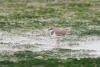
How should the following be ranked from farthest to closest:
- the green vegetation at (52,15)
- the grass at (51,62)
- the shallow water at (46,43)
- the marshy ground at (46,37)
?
1. the green vegetation at (52,15)
2. the shallow water at (46,43)
3. the marshy ground at (46,37)
4. the grass at (51,62)

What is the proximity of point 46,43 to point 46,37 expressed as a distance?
4.06 ft

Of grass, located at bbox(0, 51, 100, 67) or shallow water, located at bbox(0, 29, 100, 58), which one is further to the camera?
shallow water, located at bbox(0, 29, 100, 58)

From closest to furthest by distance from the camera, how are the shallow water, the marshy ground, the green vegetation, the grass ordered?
the grass
the marshy ground
the shallow water
the green vegetation

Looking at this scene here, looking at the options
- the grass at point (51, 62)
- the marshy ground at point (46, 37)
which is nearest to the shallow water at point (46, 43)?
the marshy ground at point (46, 37)

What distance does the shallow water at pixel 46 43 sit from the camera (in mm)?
12798

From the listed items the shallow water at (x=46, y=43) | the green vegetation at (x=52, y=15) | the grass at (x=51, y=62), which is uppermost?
the grass at (x=51, y=62)

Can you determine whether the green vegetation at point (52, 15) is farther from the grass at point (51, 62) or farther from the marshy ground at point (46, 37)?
the grass at point (51, 62)

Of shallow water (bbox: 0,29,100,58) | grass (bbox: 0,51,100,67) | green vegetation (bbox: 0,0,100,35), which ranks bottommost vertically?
green vegetation (bbox: 0,0,100,35)

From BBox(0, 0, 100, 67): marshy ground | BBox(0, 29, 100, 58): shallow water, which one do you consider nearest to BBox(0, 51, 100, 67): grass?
BBox(0, 0, 100, 67): marshy ground

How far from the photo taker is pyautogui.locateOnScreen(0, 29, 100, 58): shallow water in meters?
12.8

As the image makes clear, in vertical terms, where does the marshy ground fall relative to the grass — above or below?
below

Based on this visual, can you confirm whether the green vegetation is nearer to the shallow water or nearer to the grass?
the shallow water

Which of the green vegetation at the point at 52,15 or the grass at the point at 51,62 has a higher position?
the grass at the point at 51,62

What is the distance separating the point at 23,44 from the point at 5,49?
1.11 metres
